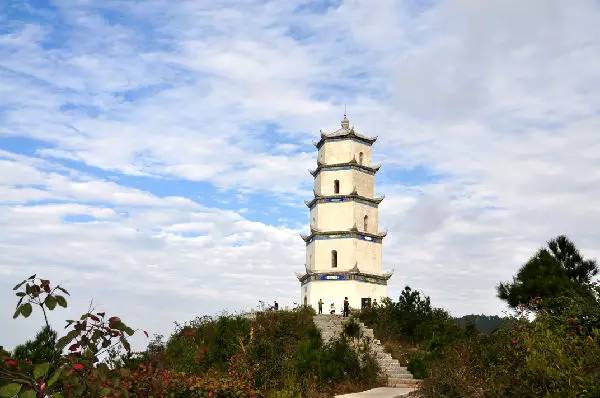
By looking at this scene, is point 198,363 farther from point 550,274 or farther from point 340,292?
point 340,292

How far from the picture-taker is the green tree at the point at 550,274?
27725mm

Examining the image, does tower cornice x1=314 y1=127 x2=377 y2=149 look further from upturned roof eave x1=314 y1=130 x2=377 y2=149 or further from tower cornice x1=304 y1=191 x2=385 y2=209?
tower cornice x1=304 y1=191 x2=385 y2=209

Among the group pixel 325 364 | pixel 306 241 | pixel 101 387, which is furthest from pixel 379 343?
pixel 101 387

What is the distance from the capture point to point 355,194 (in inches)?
Result: 1543

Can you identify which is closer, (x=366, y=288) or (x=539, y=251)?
(x=539, y=251)

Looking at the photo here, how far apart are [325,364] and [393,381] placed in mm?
2518

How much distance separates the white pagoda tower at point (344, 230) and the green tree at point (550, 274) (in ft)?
32.6

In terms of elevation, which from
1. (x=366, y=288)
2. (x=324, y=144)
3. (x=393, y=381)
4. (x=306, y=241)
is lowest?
(x=393, y=381)

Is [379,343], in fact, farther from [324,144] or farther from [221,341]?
[324,144]

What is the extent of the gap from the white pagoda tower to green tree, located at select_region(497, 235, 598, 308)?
32.6ft

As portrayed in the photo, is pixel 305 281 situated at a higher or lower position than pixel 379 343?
higher

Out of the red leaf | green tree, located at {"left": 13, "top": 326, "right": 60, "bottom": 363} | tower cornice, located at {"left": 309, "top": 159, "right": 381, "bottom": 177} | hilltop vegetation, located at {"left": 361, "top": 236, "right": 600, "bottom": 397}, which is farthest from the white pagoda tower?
the red leaf

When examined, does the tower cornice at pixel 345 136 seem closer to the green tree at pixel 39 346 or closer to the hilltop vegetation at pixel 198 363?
the hilltop vegetation at pixel 198 363

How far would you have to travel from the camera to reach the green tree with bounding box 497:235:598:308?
91.0ft
